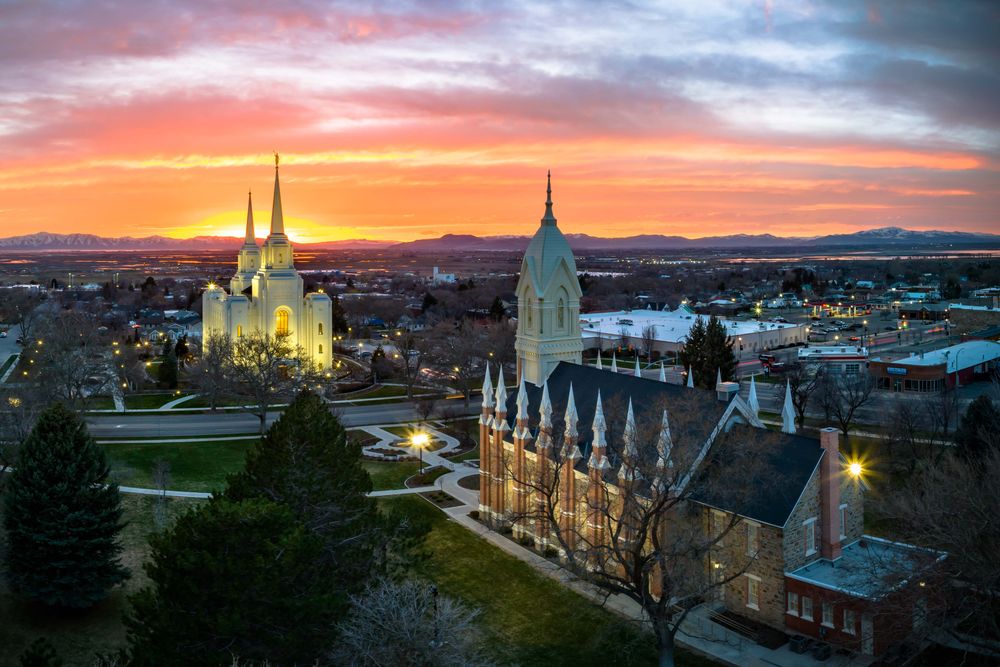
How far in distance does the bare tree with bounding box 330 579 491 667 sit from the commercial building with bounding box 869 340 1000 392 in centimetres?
5755

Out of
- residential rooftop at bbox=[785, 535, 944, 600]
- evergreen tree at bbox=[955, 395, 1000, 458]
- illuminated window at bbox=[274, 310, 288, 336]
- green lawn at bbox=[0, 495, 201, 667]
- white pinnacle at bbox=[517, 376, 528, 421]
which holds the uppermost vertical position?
illuminated window at bbox=[274, 310, 288, 336]

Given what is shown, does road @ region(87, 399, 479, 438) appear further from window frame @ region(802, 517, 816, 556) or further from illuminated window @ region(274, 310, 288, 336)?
window frame @ region(802, 517, 816, 556)

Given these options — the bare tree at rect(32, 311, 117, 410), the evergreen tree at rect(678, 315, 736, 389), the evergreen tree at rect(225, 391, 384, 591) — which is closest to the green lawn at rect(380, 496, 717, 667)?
the evergreen tree at rect(225, 391, 384, 591)

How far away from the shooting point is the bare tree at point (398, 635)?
60.4 feet

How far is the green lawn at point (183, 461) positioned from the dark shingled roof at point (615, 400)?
58.4 ft

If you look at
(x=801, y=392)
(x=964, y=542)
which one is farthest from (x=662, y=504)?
(x=801, y=392)

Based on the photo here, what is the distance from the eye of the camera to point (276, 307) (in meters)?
72.4

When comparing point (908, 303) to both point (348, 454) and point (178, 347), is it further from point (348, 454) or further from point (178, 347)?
point (348, 454)

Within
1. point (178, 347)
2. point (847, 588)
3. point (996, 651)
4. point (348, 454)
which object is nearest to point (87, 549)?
point (348, 454)

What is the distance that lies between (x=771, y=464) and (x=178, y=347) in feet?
225

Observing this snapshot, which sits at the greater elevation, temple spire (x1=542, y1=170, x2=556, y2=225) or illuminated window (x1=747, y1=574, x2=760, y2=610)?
temple spire (x1=542, y1=170, x2=556, y2=225)

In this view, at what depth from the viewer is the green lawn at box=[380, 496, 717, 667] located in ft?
88.1

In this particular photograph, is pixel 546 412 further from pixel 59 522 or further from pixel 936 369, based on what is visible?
pixel 936 369

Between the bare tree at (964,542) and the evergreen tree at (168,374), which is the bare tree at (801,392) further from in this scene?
the evergreen tree at (168,374)
